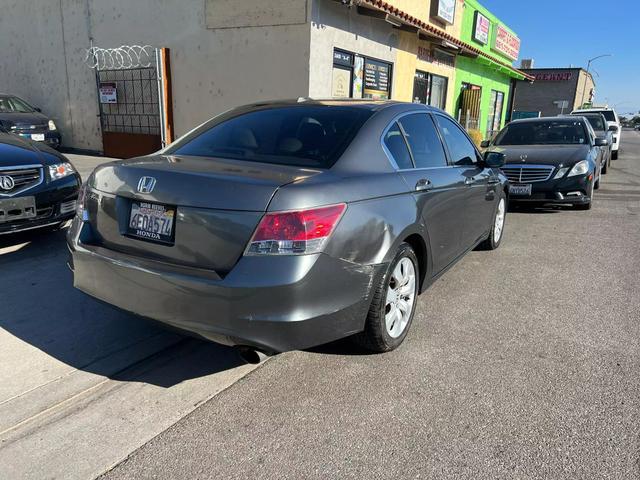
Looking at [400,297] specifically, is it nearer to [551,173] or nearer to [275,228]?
[275,228]

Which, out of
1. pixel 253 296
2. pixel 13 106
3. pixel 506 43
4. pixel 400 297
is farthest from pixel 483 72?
pixel 253 296

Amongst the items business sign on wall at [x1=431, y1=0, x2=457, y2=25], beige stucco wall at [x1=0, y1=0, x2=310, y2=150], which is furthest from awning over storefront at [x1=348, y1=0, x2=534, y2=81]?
beige stucco wall at [x1=0, y1=0, x2=310, y2=150]

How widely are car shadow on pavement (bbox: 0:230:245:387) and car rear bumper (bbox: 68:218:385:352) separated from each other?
0.80 feet

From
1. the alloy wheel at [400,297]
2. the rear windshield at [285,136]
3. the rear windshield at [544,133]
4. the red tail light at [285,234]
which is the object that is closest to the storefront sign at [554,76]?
the rear windshield at [544,133]

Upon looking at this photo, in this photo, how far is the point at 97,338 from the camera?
343 cm

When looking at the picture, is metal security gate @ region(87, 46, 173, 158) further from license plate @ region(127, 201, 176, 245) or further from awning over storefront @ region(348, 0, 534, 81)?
license plate @ region(127, 201, 176, 245)

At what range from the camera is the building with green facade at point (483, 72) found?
1880cm

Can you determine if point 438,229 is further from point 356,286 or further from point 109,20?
point 109,20

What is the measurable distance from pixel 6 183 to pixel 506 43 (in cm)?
2435

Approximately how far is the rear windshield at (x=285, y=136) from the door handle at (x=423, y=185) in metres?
0.59

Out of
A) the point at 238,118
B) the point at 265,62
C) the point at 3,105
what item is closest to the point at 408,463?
the point at 238,118

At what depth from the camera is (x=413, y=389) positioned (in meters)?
2.95

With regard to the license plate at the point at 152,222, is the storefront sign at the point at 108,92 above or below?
above

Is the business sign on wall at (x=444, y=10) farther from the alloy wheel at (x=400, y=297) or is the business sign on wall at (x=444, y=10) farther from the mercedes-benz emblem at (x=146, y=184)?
the mercedes-benz emblem at (x=146, y=184)
